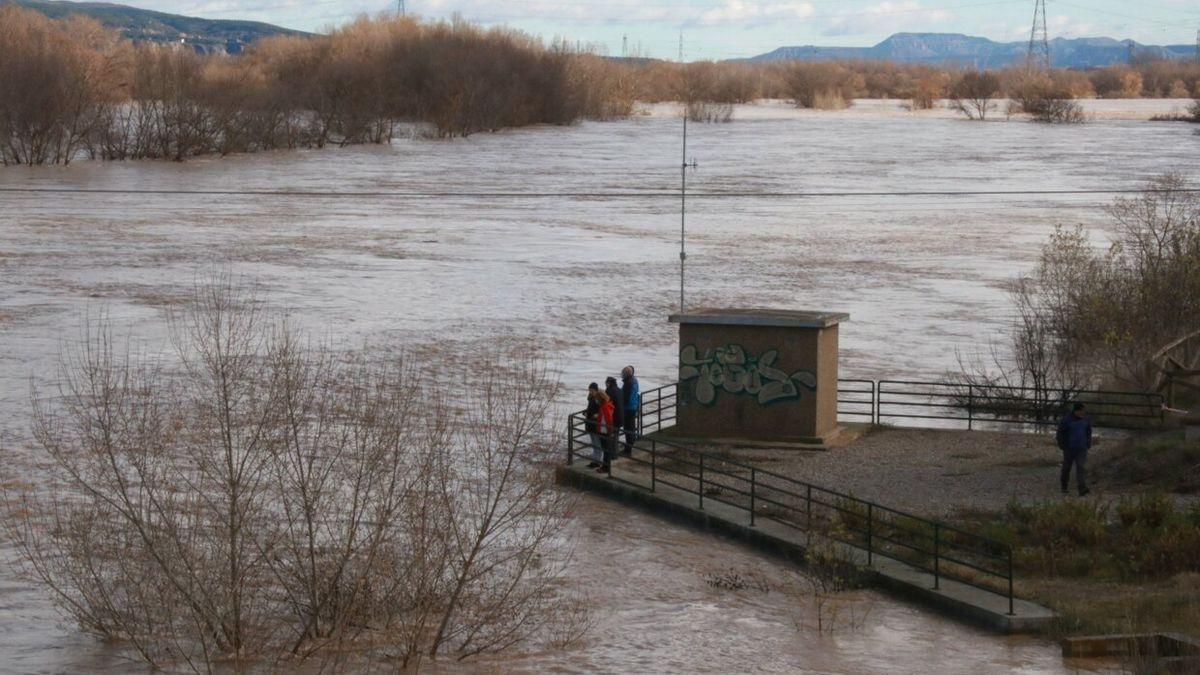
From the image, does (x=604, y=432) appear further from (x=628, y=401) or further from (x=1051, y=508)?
(x=1051, y=508)

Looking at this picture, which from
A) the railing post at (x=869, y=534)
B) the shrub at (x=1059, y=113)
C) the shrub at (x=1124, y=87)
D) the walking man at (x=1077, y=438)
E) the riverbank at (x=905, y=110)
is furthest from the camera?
the shrub at (x=1124, y=87)

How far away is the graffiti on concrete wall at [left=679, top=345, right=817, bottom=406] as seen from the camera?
71.3ft

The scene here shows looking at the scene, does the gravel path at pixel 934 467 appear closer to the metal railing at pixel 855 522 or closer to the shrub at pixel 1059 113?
the metal railing at pixel 855 522

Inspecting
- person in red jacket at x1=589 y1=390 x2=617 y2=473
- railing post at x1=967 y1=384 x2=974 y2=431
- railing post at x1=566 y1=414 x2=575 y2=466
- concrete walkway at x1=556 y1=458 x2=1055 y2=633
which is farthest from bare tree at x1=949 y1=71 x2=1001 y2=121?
concrete walkway at x1=556 y1=458 x2=1055 y2=633

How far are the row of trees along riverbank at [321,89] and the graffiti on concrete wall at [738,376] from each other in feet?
186

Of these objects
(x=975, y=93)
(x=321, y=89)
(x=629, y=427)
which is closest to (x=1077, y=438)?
(x=629, y=427)

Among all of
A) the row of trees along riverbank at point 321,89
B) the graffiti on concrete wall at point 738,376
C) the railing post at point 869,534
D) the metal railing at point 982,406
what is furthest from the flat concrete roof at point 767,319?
the row of trees along riverbank at point 321,89

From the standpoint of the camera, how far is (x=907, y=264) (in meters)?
46.2

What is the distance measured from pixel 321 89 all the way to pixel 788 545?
8771cm

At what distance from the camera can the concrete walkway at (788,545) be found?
1469 cm

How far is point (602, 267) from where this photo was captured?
4494 centimetres

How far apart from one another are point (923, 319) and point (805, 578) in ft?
67.3

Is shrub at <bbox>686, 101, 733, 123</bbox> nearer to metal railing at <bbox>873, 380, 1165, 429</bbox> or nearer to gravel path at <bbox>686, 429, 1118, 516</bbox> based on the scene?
metal railing at <bbox>873, 380, 1165, 429</bbox>

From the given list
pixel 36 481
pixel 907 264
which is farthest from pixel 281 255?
pixel 36 481
